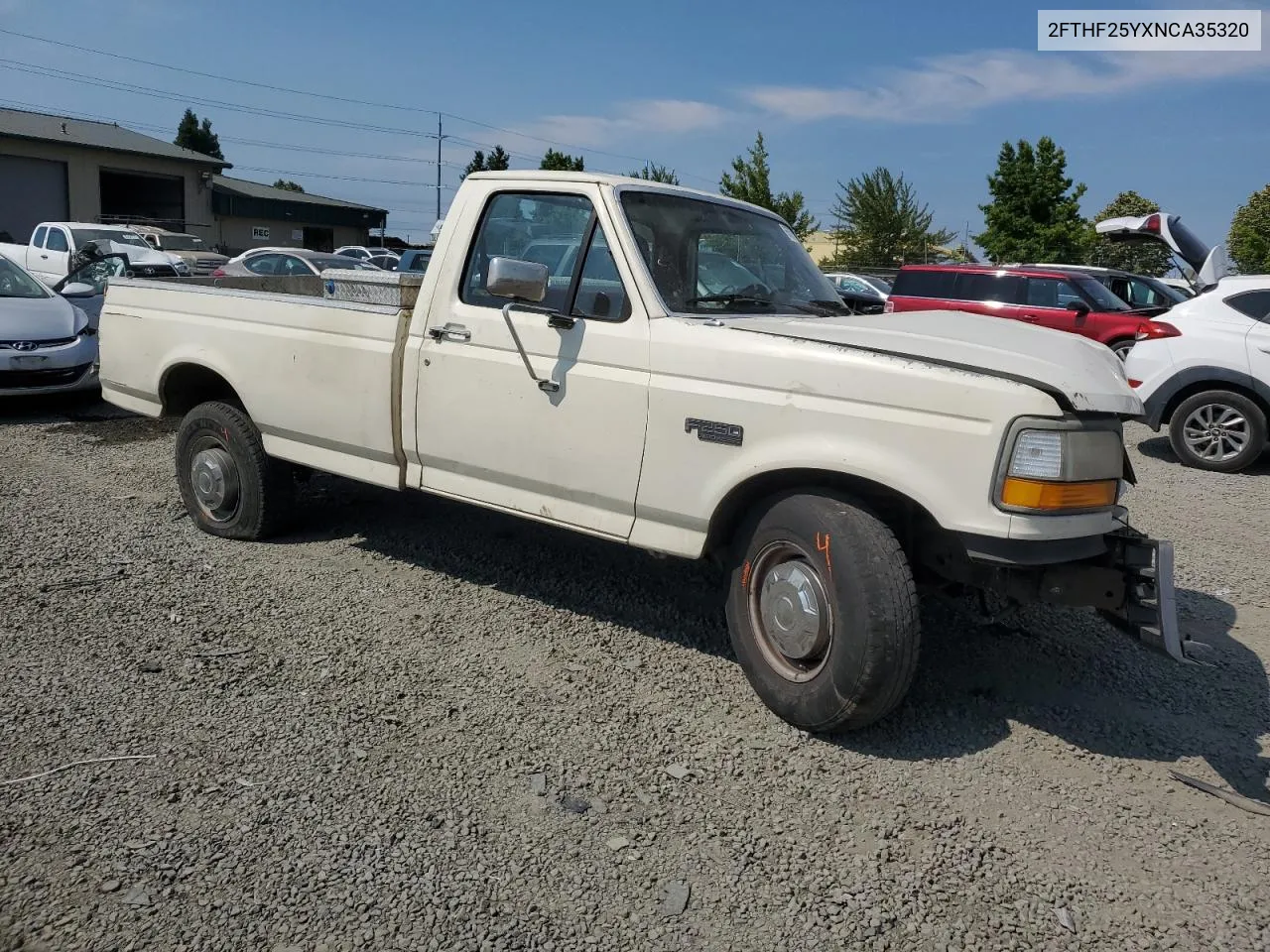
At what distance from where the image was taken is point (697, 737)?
378cm

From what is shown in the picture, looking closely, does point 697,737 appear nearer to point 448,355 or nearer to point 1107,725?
point 1107,725

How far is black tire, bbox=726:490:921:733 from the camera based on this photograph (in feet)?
11.5

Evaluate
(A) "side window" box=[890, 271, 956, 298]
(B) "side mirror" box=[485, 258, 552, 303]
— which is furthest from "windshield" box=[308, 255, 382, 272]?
(B) "side mirror" box=[485, 258, 552, 303]

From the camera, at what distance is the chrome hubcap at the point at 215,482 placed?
5.71 metres

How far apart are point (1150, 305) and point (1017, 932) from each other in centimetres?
1643

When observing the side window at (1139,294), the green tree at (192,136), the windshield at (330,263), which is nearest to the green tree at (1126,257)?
the side window at (1139,294)

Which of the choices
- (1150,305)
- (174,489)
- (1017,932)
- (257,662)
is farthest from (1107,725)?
(1150,305)

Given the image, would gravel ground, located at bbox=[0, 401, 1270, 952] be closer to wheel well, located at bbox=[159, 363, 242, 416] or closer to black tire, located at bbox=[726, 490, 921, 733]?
black tire, located at bbox=[726, 490, 921, 733]

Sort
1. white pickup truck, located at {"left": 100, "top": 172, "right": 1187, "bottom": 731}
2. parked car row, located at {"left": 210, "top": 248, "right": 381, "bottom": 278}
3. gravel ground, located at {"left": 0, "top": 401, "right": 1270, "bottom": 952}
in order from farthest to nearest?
parked car row, located at {"left": 210, "top": 248, "right": 381, "bottom": 278} → white pickup truck, located at {"left": 100, "top": 172, "right": 1187, "bottom": 731} → gravel ground, located at {"left": 0, "top": 401, "right": 1270, "bottom": 952}

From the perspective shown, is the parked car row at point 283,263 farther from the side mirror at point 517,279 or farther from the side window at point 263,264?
the side mirror at point 517,279

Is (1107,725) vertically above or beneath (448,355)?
beneath

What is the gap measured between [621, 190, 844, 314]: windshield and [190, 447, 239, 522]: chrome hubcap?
286cm

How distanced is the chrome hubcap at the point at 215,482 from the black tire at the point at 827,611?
321 cm

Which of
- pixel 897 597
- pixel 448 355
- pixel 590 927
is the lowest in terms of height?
pixel 590 927
